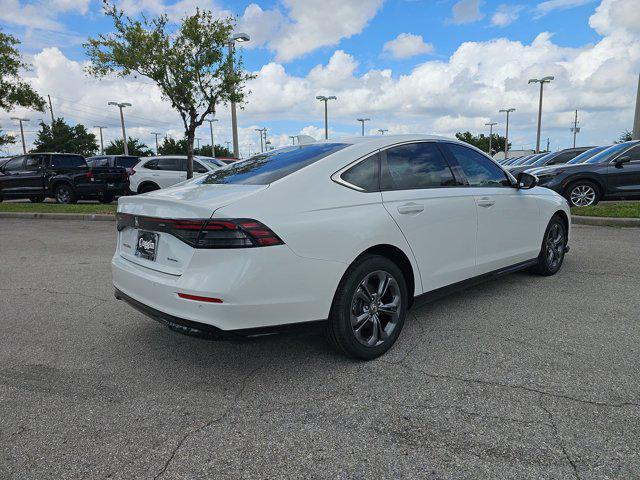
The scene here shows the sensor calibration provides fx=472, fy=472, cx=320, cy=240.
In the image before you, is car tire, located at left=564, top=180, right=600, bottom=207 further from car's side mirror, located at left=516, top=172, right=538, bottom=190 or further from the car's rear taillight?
the car's rear taillight

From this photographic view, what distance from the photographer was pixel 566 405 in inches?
104

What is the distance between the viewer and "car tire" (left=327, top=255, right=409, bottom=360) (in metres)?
3.06

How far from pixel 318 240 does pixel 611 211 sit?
8.89 m

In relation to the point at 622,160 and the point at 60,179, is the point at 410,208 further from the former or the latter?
the point at 60,179

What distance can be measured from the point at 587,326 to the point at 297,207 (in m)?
2.65

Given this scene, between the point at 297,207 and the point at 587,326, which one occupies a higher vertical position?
the point at 297,207

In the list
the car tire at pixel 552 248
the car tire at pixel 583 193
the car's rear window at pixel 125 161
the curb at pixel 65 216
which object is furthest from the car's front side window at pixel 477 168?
the car's rear window at pixel 125 161

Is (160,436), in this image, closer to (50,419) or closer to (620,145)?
(50,419)

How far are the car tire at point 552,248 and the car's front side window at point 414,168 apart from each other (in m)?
1.91

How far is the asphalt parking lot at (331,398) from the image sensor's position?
7.29ft

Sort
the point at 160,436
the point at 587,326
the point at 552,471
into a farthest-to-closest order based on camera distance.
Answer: the point at 587,326 → the point at 160,436 → the point at 552,471

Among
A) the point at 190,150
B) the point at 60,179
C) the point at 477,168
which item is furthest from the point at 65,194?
the point at 477,168

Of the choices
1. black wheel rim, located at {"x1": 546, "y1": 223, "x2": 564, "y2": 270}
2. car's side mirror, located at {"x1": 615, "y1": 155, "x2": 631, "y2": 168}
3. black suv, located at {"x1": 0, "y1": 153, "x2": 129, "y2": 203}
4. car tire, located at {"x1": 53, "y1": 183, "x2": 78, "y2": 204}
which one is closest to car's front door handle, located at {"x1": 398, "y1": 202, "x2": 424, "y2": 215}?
Answer: black wheel rim, located at {"x1": 546, "y1": 223, "x2": 564, "y2": 270}

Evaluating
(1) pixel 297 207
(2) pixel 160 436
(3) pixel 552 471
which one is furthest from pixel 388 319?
(2) pixel 160 436
